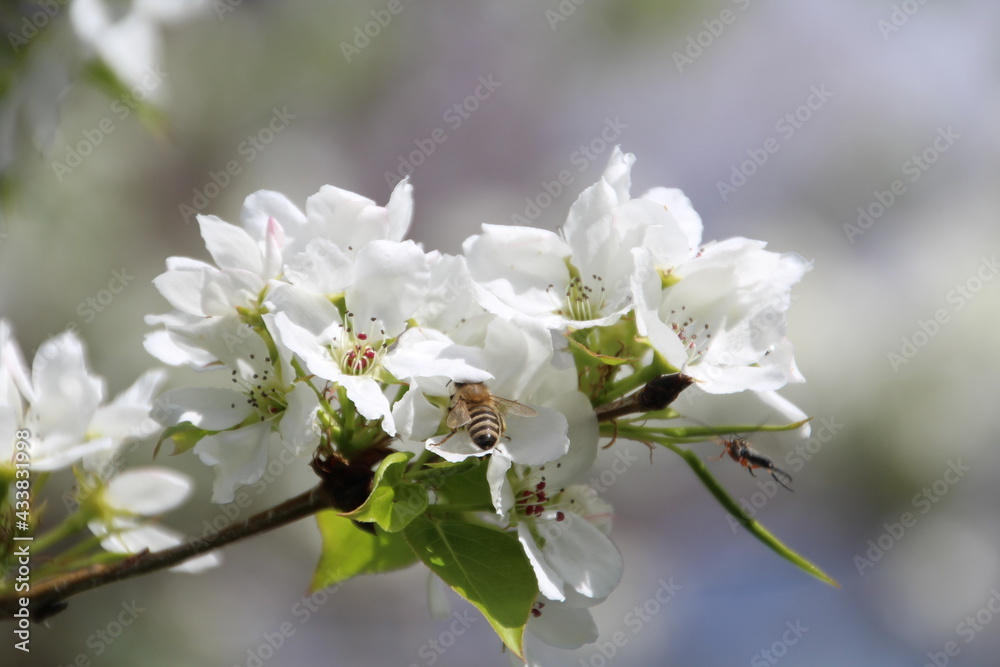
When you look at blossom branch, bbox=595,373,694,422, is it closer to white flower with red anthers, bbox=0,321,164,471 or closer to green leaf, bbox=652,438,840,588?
green leaf, bbox=652,438,840,588

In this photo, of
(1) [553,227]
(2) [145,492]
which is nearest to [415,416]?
(2) [145,492]

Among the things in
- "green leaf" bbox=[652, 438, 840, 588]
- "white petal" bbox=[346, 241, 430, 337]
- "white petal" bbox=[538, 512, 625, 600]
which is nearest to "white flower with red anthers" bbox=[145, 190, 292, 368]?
"white petal" bbox=[346, 241, 430, 337]

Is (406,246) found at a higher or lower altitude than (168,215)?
higher

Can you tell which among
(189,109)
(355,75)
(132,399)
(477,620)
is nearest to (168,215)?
(189,109)

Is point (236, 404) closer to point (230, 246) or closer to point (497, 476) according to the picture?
point (230, 246)

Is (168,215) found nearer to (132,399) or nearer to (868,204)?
(132,399)

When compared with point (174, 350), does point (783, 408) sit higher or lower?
higher

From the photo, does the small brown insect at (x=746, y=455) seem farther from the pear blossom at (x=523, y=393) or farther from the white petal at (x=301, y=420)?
the white petal at (x=301, y=420)
